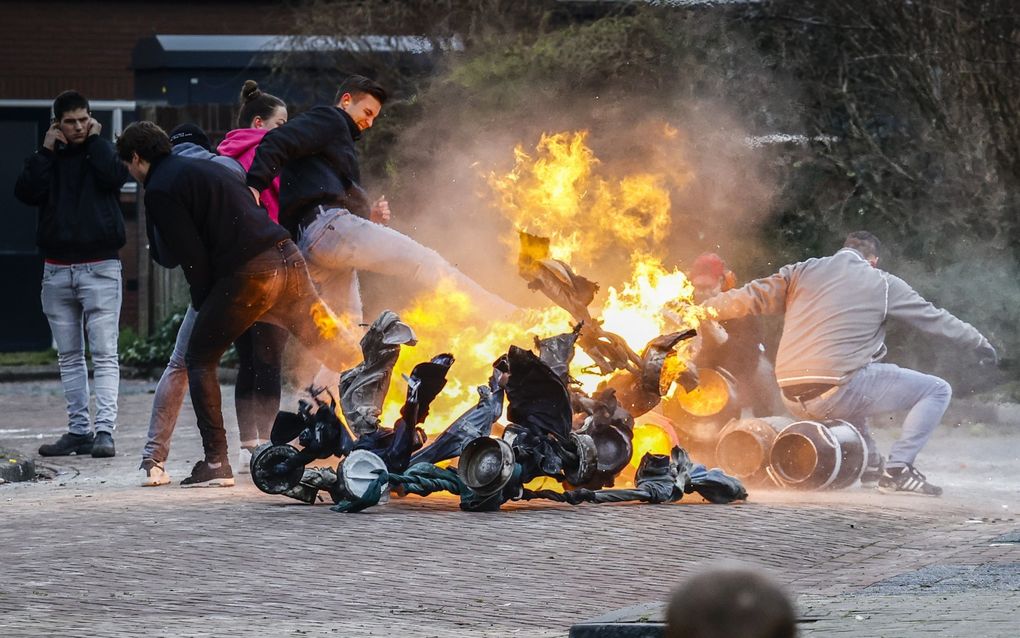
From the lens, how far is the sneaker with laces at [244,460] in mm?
10227

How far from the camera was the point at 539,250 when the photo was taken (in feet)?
31.8

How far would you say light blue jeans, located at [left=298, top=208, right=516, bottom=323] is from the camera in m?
9.80

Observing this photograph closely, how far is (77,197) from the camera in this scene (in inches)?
450

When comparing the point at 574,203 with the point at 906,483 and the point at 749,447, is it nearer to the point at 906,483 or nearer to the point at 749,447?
the point at 749,447

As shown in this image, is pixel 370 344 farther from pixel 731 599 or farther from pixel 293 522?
pixel 731 599

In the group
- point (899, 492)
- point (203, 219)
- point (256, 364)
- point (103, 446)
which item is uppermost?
point (203, 219)

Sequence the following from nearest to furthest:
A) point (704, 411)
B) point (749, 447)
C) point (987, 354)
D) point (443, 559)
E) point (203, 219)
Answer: point (443, 559)
point (203, 219)
point (749, 447)
point (704, 411)
point (987, 354)

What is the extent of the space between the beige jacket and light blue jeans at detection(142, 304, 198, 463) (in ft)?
9.59

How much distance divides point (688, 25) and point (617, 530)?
28.1 ft

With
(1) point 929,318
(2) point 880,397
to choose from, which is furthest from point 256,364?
(1) point 929,318

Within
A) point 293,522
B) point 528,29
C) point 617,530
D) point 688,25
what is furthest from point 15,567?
point 528,29

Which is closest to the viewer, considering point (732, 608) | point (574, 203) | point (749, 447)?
point (732, 608)

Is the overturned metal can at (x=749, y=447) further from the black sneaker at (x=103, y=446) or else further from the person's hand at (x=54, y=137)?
the person's hand at (x=54, y=137)

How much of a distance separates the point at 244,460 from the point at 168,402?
643 mm
